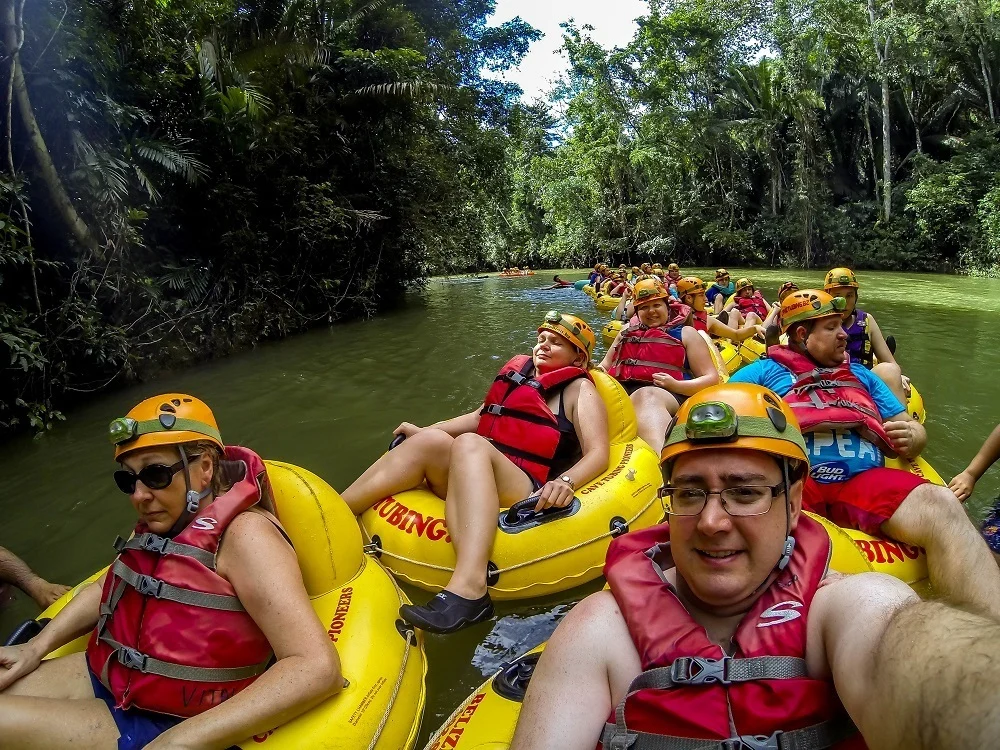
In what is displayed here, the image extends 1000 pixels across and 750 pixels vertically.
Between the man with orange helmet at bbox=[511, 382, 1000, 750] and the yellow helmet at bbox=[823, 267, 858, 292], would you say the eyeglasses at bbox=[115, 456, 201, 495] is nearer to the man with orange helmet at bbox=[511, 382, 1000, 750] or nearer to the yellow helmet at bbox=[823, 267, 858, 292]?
the man with orange helmet at bbox=[511, 382, 1000, 750]

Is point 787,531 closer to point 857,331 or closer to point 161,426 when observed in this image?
point 161,426

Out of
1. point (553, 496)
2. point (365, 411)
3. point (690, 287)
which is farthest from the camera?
point (690, 287)

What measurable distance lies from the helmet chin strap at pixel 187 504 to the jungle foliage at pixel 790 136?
70.0 ft

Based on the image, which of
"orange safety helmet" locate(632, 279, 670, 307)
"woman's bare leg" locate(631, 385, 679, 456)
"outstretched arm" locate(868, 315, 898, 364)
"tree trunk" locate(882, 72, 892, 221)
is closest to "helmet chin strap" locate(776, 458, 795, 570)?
"woman's bare leg" locate(631, 385, 679, 456)

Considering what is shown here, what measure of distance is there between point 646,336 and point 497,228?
37.7 metres

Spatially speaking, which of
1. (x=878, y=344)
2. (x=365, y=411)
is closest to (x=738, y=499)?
(x=878, y=344)

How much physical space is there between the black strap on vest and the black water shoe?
3.97 ft

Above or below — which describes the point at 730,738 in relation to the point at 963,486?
above

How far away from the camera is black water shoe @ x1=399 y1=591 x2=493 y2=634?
2.49 meters

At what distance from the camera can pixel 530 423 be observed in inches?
140

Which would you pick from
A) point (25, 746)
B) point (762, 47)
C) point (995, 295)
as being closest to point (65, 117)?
point (25, 746)

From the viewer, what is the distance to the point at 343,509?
8.47 feet

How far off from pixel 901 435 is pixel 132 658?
3.48m

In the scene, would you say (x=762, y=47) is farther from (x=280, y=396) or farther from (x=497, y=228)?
(x=280, y=396)
